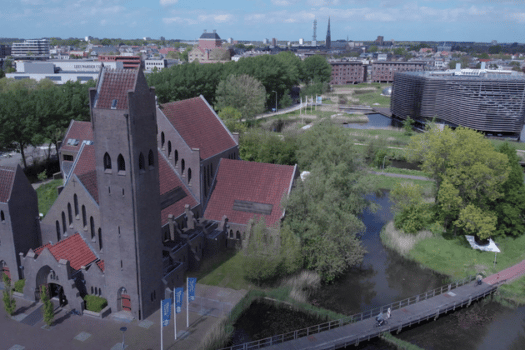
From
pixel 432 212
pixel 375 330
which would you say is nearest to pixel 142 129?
pixel 375 330

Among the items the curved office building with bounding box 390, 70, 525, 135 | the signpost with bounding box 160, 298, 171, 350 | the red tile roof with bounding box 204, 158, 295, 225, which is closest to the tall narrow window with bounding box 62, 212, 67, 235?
the signpost with bounding box 160, 298, 171, 350

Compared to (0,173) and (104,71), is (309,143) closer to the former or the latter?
(104,71)

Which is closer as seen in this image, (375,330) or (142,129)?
(142,129)

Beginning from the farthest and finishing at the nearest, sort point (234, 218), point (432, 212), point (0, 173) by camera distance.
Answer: point (432, 212)
point (234, 218)
point (0, 173)

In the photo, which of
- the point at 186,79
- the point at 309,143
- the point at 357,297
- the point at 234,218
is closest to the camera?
the point at 357,297

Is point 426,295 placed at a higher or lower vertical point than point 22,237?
lower

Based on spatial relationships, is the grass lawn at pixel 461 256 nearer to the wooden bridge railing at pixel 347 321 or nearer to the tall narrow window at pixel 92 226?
the wooden bridge railing at pixel 347 321

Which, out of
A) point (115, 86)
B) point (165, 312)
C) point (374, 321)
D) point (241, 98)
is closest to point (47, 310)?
point (165, 312)

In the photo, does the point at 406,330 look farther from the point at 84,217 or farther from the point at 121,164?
the point at 84,217
